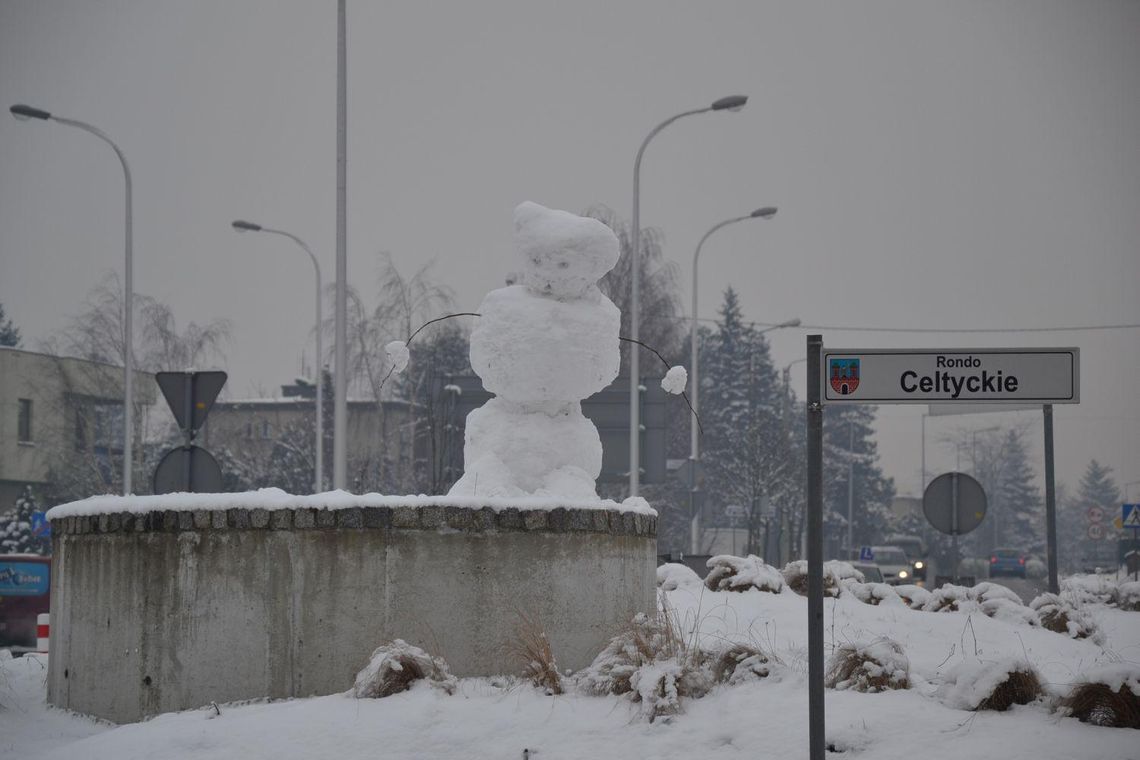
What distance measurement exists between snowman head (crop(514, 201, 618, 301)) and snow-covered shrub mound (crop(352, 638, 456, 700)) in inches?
146

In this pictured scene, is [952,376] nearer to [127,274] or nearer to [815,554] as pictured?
[815,554]

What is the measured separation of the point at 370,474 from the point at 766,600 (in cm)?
3243

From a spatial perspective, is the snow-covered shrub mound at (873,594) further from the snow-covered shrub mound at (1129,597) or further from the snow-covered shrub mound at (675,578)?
the snow-covered shrub mound at (1129,597)

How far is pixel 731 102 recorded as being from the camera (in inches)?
933

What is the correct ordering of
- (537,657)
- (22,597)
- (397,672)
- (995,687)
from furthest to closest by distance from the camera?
(22,597)
(537,657)
(397,672)
(995,687)

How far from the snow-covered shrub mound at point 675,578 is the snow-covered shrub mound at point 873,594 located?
63.1 inches

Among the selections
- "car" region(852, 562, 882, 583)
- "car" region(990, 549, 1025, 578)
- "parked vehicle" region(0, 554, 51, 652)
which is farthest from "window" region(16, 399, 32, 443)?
"car" region(990, 549, 1025, 578)

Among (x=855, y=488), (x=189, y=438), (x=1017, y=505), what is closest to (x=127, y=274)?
(x=189, y=438)

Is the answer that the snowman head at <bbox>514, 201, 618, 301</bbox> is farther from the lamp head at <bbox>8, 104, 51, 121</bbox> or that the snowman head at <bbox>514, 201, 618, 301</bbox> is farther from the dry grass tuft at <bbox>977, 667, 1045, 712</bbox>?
the lamp head at <bbox>8, 104, 51, 121</bbox>

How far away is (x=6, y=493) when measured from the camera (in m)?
48.8

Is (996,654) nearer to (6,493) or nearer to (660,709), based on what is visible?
(660,709)

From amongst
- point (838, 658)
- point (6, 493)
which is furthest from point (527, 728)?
point (6, 493)

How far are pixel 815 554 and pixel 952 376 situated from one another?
104 cm

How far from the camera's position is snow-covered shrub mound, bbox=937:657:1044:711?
25.5 ft
